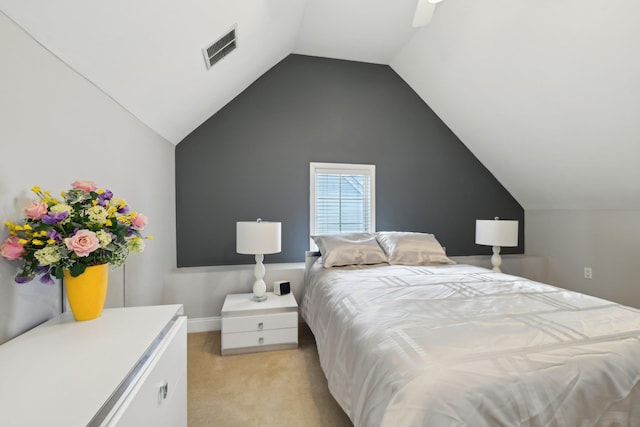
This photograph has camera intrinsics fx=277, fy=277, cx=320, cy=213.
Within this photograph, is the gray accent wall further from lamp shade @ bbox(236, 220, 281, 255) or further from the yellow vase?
the yellow vase

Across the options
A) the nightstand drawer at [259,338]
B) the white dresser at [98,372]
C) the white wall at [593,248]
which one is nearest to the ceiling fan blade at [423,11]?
the white dresser at [98,372]

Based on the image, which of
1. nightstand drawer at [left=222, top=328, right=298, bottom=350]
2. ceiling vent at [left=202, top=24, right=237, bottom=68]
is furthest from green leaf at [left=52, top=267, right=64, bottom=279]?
ceiling vent at [left=202, top=24, right=237, bottom=68]

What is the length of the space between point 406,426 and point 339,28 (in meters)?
3.26

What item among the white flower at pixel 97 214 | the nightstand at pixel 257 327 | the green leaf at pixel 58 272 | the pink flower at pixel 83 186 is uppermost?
the pink flower at pixel 83 186

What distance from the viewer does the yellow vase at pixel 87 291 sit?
107cm

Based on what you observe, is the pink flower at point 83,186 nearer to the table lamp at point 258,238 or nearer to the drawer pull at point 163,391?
the drawer pull at point 163,391

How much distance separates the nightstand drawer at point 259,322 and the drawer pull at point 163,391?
1.29 m

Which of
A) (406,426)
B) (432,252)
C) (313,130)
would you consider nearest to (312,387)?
(406,426)

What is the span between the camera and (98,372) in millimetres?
781

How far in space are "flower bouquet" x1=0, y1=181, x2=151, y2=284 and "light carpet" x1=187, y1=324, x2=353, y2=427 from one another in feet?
3.77

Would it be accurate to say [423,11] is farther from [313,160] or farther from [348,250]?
[348,250]

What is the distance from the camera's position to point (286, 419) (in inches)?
63.6

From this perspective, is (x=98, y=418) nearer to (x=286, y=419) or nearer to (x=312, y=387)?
(x=286, y=419)

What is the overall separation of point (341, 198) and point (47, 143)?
104 inches
